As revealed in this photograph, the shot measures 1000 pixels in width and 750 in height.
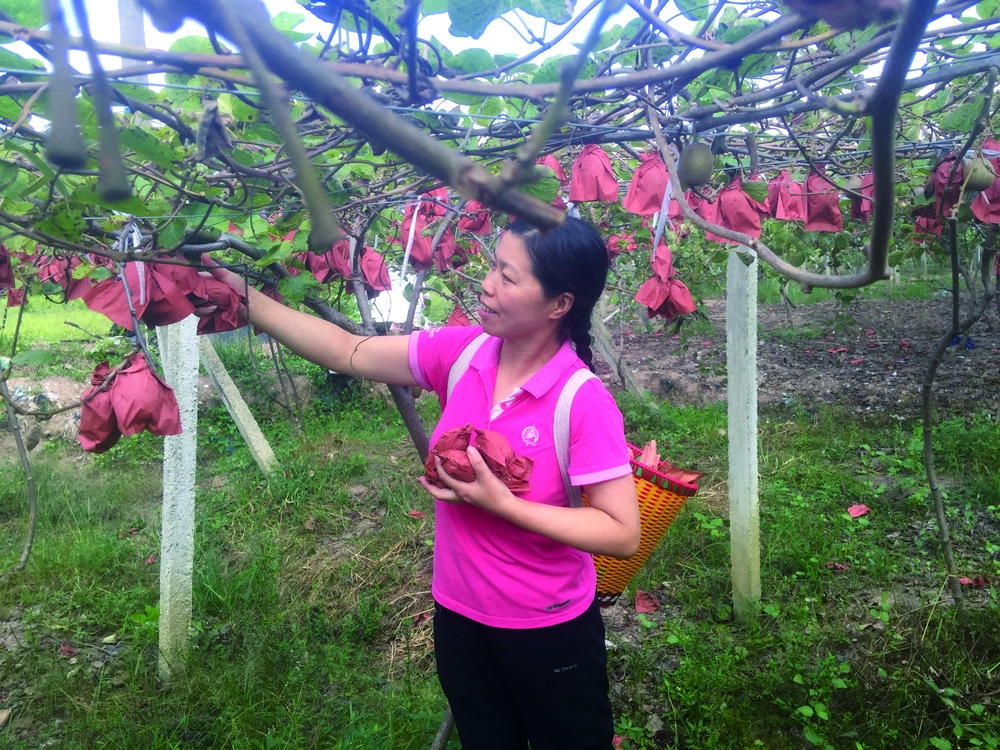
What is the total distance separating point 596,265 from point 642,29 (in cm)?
39

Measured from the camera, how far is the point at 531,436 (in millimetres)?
1219

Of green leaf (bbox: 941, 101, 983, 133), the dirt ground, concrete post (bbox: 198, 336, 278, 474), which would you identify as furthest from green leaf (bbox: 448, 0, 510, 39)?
the dirt ground

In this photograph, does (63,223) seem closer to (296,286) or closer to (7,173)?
(7,173)

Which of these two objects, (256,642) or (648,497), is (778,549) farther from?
(256,642)

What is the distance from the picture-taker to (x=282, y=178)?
1.01 m

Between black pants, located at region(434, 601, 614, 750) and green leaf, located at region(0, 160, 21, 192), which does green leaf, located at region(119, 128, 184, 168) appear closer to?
green leaf, located at region(0, 160, 21, 192)

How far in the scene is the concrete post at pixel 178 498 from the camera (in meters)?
2.08

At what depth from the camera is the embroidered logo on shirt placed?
1.22 metres

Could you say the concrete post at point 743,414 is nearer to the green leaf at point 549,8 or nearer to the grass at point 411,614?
the grass at point 411,614

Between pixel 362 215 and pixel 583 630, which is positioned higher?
pixel 362 215

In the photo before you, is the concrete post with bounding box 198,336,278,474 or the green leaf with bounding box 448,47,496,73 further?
the concrete post with bounding box 198,336,278,474

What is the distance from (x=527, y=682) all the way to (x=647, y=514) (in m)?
0.61

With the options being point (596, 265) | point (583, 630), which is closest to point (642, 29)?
point (596, 265)

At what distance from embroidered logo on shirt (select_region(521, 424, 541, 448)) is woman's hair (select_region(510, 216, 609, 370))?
0.79 feet
